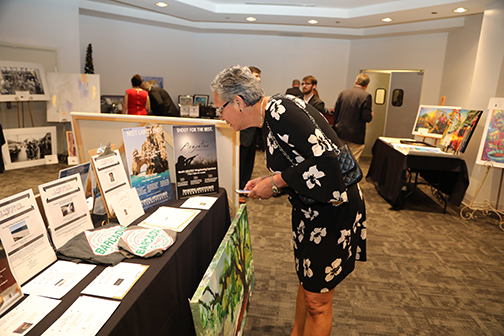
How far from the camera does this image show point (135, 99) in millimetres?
5168

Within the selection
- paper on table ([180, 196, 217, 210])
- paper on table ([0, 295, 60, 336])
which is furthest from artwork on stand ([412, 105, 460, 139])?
paper on table ([0, 295, 60, 336])

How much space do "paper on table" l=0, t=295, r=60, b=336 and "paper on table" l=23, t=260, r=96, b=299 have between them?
0.03 m

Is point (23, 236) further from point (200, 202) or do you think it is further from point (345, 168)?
point (345, 168)

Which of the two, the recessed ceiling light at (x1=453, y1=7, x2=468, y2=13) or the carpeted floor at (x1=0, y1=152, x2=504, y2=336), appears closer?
the carpeted floor at (x1=0, y1=152, x2=504, y2=336)

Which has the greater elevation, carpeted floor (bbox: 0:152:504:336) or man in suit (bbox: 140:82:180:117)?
man in suit (bbox: 140:82:180:117)

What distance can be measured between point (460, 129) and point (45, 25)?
6559 millimetres

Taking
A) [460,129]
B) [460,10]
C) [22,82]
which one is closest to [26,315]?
[460,129]

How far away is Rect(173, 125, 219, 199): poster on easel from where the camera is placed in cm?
202

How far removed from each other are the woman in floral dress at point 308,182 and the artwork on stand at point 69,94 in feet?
16.6

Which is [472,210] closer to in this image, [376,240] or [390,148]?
[390,148]

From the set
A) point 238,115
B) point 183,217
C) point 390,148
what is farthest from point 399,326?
point 390,148

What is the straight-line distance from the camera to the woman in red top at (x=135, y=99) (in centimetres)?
514

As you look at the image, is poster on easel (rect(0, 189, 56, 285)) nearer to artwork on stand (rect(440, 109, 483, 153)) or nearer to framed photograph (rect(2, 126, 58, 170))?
artwork on stand (rect(440, 109, 483, 153))

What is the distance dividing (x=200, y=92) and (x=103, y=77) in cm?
255
